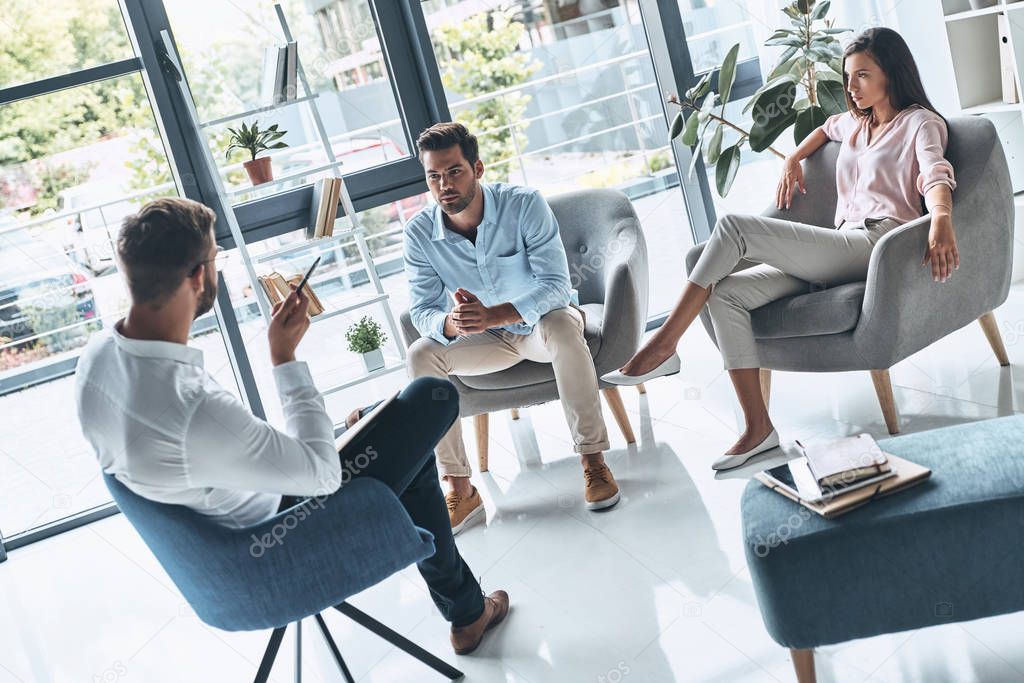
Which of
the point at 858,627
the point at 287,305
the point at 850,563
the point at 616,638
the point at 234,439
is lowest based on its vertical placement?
the point at 616,638

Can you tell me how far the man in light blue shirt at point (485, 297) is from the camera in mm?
2686

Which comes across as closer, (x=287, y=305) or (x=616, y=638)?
(x=287, y=305)

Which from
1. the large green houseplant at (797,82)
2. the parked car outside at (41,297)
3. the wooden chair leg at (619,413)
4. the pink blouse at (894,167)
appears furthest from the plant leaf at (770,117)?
the parked car outside at (41,297)

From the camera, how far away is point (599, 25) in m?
3.98

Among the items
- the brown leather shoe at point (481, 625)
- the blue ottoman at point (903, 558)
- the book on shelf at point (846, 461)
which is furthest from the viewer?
the brown leather shoe at point (481, 625)

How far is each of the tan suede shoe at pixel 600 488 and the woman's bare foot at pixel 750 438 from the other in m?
0.33

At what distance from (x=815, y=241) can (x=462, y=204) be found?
1.00 metres

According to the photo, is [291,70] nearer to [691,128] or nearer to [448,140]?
[448,140]

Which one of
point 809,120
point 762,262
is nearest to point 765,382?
point 762,262

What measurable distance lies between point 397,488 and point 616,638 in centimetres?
56

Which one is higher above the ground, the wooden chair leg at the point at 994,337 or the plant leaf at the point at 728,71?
the plant leaf at the point at 728,71

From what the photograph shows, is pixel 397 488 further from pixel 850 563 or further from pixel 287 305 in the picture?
pixel 850 563

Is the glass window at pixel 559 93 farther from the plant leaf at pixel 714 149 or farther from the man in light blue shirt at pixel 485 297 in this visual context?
the man in light blue shirt at pixel 485 297

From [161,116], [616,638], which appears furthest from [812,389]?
[161,116]
